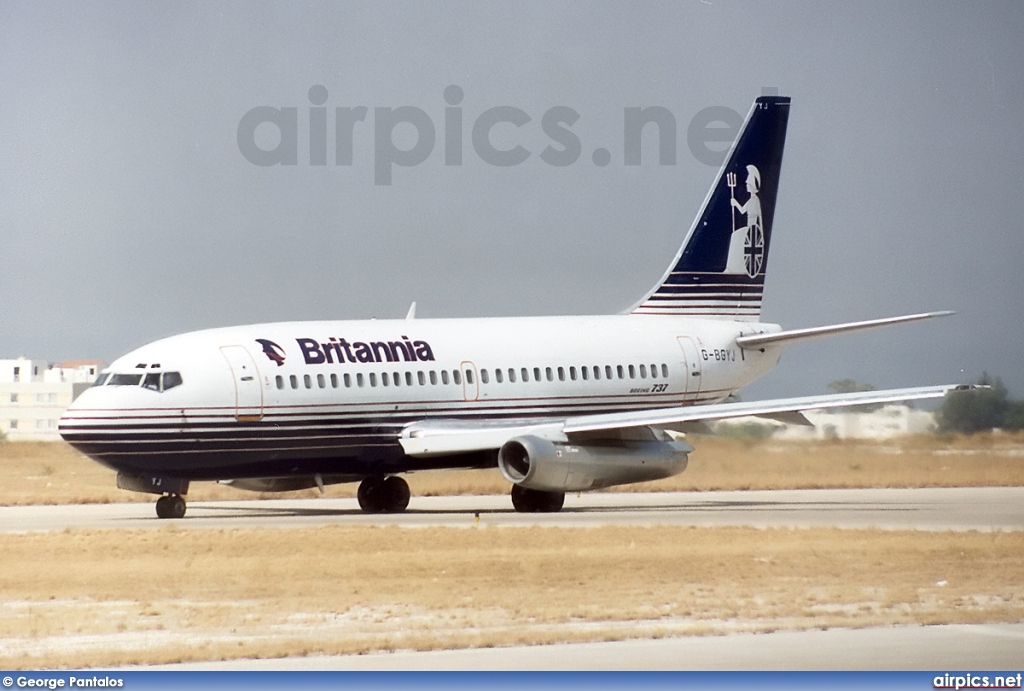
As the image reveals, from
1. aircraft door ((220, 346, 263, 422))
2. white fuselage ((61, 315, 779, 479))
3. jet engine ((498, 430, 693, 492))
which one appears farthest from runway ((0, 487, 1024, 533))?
aircraft door ((220, 346, 263, 422))

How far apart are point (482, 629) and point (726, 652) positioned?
2.89 metres

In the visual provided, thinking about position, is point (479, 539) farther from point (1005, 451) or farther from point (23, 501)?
point (1005, 451)

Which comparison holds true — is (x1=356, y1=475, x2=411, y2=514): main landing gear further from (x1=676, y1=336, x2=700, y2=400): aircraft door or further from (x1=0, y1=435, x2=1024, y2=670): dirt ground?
(x1=676, y1=336, x2=700, y2=400): aircraft door

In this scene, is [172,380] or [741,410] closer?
[172,380]

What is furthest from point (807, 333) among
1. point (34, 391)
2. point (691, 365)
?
point (34, 391)

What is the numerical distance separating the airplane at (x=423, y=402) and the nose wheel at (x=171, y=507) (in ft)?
0.08

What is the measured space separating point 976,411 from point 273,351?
16.7 meters

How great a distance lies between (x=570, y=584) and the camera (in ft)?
72.2

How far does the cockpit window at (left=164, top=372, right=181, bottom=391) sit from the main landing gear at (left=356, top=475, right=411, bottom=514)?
5010mm

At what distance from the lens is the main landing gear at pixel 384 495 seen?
3588 centimetres

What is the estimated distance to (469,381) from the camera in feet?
121

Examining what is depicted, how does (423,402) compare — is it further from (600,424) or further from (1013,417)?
(1013,417)

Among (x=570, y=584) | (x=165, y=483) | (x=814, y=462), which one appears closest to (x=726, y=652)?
(x=570, y=584)

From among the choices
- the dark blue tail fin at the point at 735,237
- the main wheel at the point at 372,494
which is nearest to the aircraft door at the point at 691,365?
the dark blue tail fin at the point at 735,237
